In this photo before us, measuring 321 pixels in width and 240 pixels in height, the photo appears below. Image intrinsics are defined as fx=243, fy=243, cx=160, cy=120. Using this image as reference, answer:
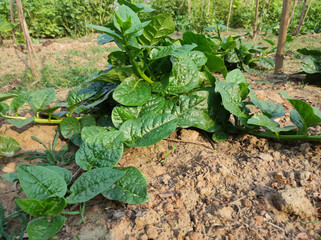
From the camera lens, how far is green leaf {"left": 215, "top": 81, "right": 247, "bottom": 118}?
1.54m

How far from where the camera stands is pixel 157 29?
1.58 meters

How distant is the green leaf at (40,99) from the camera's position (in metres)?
1.71

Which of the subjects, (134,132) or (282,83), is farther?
(282,83)

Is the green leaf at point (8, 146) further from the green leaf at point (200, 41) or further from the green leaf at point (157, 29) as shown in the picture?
the green leaf at point (200, 41)

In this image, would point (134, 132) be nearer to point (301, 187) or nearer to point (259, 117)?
point (259, 117)

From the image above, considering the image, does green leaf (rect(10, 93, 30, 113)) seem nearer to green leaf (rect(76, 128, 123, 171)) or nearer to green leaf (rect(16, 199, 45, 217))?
green leaf (rect(76, 128, 123, 171))

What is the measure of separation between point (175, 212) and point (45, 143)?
3.41ft

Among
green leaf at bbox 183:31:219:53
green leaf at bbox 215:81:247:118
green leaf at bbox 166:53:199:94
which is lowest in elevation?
green leaf at bbox 215:81:247:118

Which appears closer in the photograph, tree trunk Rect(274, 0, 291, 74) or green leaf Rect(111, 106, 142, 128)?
green leaf Rect(111, 106, 142, 128)

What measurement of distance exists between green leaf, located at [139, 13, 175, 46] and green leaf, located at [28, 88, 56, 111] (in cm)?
77

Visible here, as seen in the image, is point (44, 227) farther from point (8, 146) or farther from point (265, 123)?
point (265, 123)

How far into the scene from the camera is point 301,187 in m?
1.19

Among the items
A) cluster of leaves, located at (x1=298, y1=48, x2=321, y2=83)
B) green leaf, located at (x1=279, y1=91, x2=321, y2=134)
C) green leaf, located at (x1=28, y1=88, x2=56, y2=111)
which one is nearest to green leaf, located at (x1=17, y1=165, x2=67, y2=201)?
green leaf, located at (x1=28, y1=88, x2=56, y2=111)

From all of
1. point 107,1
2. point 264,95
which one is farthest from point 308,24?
point 264,95
